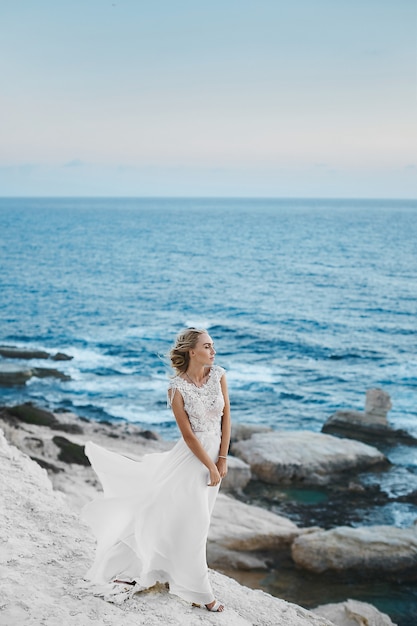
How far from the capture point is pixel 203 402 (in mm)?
6324

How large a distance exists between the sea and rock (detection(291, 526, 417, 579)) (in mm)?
595

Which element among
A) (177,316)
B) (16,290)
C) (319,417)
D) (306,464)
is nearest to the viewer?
(306,464)

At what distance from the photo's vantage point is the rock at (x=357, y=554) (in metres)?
14.9

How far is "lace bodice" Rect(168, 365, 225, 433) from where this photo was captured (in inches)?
247

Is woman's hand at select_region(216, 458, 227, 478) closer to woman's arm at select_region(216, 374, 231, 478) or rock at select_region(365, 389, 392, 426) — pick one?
woman's arm at select_region(216, 374, 231, 478)

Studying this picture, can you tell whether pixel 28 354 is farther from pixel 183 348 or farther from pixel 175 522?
pixel 183 348

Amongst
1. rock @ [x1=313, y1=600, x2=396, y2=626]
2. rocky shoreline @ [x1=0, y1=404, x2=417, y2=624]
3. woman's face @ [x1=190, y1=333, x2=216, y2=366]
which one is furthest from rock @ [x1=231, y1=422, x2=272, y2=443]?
woman's face @ [x1=190, y1=333, x2=216, y2=366]

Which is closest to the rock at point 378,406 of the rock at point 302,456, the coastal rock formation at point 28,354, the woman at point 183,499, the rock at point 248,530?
the rock at point 302,456

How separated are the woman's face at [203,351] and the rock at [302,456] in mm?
16621

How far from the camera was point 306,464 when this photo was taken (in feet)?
72.9

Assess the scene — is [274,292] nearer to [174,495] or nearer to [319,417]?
[319,417]

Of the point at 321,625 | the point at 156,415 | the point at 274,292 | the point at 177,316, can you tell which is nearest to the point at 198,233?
the point at 274,292

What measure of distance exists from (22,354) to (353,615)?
32.1 metres

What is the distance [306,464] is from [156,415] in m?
10.3
